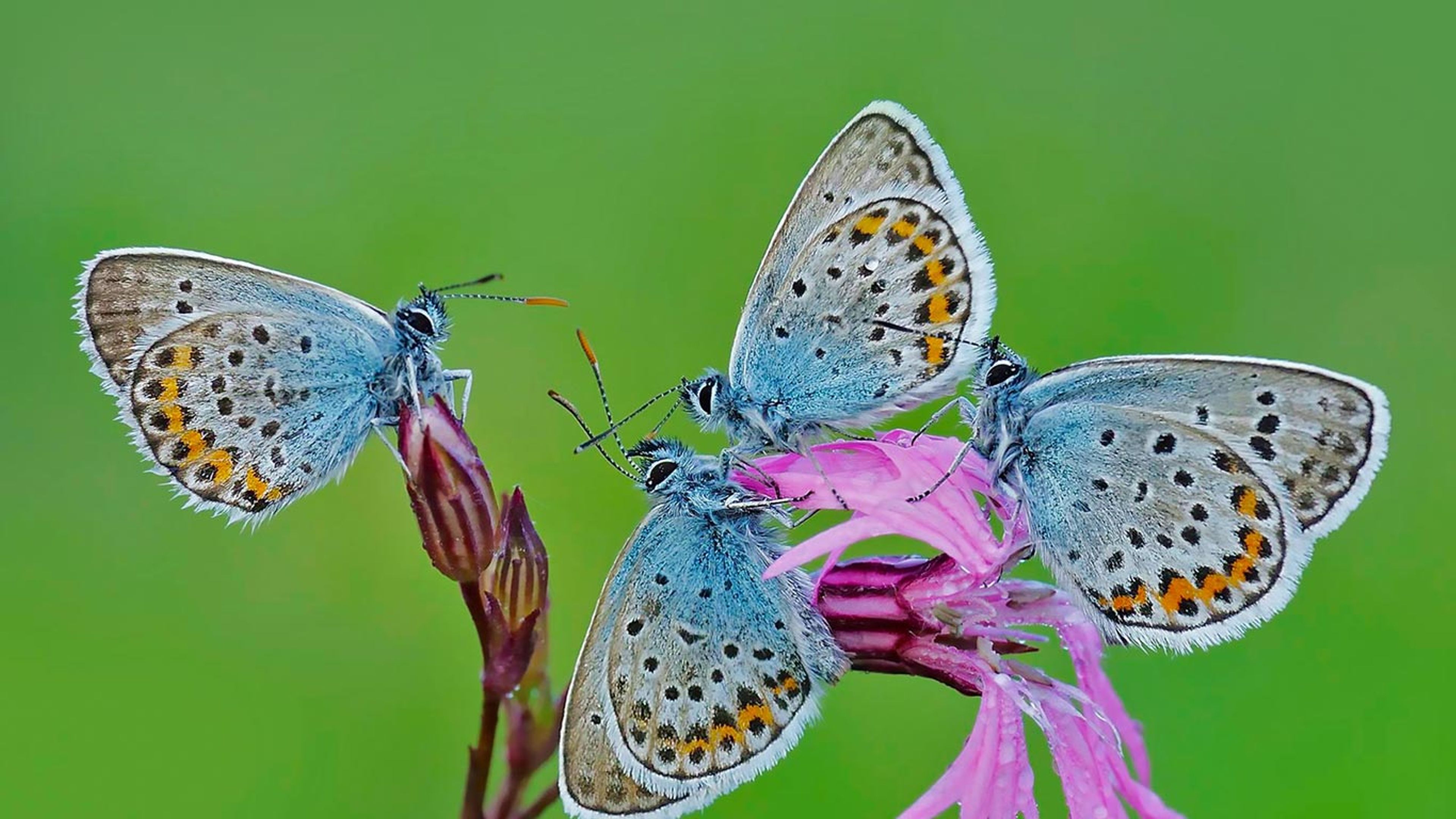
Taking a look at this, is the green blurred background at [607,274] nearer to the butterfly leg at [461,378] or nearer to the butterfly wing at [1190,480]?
the butterfly leg at [461,378]

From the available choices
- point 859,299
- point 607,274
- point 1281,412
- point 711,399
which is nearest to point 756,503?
point 711,399

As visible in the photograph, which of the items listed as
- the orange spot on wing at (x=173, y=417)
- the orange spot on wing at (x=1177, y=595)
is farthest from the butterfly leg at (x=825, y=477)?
the orange spot on wing at (x=173, y=417)

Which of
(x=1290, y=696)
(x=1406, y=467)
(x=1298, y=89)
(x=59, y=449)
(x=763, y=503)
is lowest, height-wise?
(x=1290, y=696)

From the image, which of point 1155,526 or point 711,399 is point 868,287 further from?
point 1155,526

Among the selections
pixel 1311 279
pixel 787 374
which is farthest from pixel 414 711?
pixel 1311 279

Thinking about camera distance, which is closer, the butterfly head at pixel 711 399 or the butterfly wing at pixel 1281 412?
the butterfly wing at pixel 1281 412

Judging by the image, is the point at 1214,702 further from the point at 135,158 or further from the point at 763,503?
the point at 135,158
